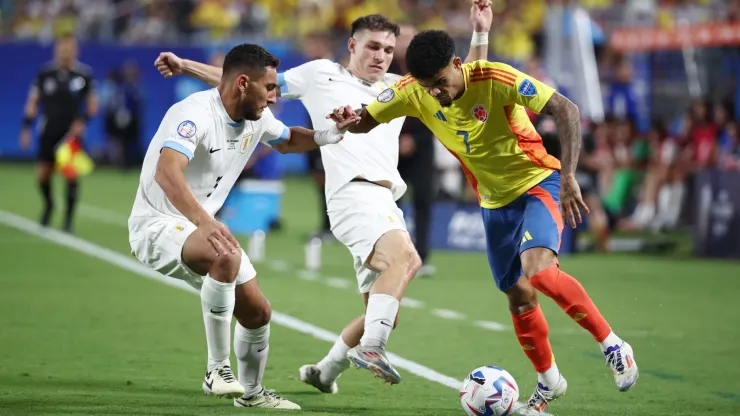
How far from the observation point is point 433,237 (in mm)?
16891

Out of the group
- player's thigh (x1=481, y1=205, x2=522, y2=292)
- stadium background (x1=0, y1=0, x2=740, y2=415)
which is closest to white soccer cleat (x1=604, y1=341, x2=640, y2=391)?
stadium background (x1=0, y1=0, x2=740, y2=415)

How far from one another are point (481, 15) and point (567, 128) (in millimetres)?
1410

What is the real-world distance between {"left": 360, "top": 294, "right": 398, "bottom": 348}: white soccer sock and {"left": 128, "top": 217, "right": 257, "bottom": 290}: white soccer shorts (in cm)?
72

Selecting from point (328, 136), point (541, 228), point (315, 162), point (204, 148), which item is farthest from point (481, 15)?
point (315, 162)

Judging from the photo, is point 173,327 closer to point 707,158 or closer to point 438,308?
point 438,308

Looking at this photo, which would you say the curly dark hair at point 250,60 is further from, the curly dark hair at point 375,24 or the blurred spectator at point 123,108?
the blurred spectator at point 123,108

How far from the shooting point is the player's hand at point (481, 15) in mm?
7742

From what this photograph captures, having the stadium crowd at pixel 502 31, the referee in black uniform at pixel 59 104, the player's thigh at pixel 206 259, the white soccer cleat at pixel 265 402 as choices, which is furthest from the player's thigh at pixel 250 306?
the stadium crowd at pixel 502 31

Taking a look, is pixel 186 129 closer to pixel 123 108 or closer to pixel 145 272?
pixel 145 272

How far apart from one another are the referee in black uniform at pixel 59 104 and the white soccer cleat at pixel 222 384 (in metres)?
10.9

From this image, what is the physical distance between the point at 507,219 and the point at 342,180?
1202 mm

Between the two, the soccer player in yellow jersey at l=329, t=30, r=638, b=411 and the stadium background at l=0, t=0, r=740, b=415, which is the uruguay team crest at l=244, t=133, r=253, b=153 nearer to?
the soccer player in yellow jersey at l=329, t=30, r=638, b=411

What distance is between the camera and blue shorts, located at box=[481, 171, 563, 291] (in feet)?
22.4

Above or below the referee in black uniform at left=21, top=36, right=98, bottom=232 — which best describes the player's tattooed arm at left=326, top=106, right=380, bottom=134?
above
